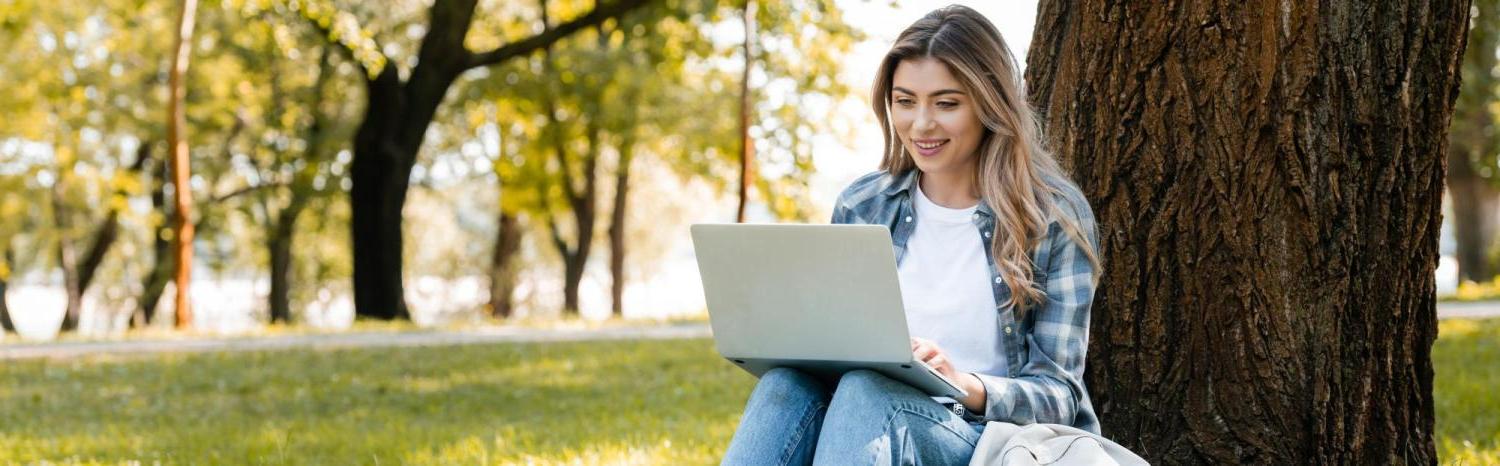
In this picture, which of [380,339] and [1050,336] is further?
[380,339]

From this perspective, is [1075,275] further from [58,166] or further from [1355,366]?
[58,166]

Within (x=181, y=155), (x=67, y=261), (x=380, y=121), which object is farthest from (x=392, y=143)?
(x=67, y=261)

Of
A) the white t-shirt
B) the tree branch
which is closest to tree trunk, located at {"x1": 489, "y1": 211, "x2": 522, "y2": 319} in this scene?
the tree branch

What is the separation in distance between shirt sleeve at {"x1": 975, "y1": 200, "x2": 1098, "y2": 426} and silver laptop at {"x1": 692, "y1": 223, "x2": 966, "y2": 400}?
21 cm

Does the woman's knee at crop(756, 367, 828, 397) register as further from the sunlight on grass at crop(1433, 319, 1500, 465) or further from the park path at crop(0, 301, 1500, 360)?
the park path at crop(0, 301, 1500, 360)

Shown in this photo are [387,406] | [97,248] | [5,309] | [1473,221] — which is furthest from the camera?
[5,309]

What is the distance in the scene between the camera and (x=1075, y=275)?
3076 mm

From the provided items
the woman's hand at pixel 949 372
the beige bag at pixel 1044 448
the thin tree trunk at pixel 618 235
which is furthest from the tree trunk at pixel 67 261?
the beige bag at pixel 1044 448

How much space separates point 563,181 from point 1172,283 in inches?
934

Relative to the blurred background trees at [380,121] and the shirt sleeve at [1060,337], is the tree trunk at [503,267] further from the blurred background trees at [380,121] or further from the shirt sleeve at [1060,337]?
the shirt sleeve at [1060,337]

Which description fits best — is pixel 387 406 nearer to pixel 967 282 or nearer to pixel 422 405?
pixel 422 405

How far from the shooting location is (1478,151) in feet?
59.0

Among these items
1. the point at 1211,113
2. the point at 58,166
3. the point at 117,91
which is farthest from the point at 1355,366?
the point at 58,166

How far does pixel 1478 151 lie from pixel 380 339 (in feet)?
45.3
